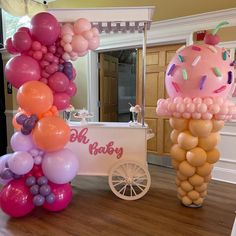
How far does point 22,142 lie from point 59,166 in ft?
1.41

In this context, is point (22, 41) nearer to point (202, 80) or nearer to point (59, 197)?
point (59, 197)

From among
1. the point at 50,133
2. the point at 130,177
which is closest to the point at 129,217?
the point at 130,177

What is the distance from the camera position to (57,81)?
2285 millimetres

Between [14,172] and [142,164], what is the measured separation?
1385 mm

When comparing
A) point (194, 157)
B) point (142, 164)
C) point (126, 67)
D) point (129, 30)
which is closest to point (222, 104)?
point (194, 157)

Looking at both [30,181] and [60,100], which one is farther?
[60,100]

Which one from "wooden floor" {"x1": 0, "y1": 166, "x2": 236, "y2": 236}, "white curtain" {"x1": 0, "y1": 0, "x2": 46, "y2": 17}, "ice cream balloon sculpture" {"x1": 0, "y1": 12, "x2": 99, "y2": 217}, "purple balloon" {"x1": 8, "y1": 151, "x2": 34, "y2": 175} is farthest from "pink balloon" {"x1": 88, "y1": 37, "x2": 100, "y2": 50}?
"white curtain" {"x1": 0, "y1": 0, "x2": 46, "y2": 17}

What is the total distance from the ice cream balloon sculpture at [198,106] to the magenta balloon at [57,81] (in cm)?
101

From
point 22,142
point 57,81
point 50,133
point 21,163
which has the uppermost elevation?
point 57,81

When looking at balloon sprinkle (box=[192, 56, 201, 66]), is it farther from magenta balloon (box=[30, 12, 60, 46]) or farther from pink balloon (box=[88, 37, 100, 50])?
magenta balloon (box=[30, 12, 60, 46])

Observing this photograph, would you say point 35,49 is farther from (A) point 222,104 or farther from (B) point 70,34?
(A) point 222,104

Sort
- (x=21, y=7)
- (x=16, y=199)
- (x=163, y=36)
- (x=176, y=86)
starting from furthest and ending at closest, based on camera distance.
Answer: (x=21, y=7) < (x=163, y=36) < (x=176, y=86) < (x=16, y=199)

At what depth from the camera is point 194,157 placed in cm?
236

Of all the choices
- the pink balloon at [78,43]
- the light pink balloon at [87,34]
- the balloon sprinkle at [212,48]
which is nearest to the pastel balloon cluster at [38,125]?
the pink balloon at [78,43]
